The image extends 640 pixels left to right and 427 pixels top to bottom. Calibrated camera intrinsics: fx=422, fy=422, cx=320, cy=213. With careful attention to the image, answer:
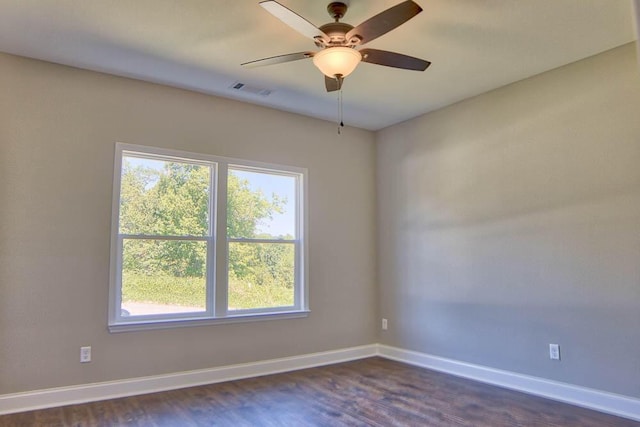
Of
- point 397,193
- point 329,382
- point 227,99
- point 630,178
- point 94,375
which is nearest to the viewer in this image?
point 630,178

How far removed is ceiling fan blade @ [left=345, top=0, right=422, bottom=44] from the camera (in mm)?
2144

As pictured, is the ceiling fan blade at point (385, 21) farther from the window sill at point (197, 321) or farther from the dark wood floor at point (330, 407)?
the window sill at point (197, 321)

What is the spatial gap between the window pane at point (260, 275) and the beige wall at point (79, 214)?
9.8 inches

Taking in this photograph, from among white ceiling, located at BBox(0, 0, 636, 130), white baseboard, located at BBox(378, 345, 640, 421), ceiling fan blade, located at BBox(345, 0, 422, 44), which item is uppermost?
white ceiling, located at BBox(0, 0, 636, 130)

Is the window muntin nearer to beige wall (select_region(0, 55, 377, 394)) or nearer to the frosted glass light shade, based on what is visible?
beige wall (select_region(0, 55, 377, 394))

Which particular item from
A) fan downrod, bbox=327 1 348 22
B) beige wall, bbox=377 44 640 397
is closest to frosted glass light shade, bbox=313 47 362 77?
fan downrod, bbox=327 1 348 22

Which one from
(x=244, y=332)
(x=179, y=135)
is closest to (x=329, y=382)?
(x=244, y=332)

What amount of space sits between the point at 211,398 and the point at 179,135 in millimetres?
2453

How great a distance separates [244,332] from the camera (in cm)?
434

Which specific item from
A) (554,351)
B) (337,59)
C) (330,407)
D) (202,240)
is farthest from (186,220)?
(554,351)

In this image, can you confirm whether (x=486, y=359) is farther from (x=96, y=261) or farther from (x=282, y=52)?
(x=96, y=261)

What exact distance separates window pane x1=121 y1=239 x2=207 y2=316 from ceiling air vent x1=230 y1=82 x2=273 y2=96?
1.59 m

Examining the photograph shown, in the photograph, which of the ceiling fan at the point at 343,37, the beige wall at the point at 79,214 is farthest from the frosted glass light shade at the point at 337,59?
the beige wall at the point at 79,214

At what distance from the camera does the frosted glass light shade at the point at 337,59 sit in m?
2.61
